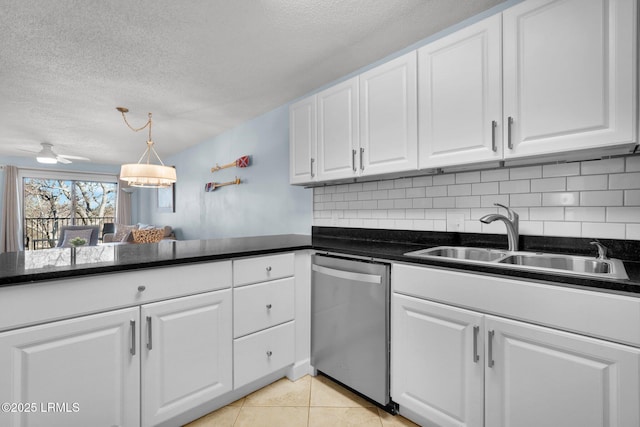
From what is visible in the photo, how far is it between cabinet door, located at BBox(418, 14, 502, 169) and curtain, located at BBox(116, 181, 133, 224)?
728 cm

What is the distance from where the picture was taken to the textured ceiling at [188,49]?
1.69 meters

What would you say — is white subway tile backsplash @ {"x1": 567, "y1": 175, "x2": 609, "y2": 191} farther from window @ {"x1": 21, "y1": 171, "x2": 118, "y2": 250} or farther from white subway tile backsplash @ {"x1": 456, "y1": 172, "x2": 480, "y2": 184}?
window @ {"x1": 21, "y1": 171, "x2": 118, "y2": 250}

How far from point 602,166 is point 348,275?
135 cm

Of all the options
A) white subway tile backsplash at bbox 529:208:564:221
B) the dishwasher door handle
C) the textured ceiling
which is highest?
the textured ceiling

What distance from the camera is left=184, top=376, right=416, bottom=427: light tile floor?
1516mm

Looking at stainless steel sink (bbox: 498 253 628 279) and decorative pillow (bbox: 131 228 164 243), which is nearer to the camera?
stainless steel sink (bbox: 498 253 628 279)

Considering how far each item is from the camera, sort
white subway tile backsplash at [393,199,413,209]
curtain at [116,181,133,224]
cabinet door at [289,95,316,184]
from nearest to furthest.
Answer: white subway tile backsplash at [393,199,413,209] → cabinet door at [289,95,316,184] → curtain at [116,181,133,224]

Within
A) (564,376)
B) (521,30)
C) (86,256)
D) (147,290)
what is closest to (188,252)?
(147,290)

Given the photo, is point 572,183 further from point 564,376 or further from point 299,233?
point 299,233

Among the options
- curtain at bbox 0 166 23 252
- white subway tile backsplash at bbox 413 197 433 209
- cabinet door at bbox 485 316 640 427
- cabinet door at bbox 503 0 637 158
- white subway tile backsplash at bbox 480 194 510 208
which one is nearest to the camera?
cabinet door at bbox 485 316 640 427

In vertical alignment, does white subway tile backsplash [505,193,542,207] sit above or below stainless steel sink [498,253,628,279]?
above

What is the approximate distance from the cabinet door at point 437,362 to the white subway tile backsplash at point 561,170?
889 mm

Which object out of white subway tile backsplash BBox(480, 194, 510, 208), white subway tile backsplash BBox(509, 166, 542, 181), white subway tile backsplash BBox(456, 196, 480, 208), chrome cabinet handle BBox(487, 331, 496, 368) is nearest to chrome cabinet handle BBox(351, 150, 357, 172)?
white subway tile backsplash BBox(456, 196, 480, 208)

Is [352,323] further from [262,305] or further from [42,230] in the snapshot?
[42,230]
